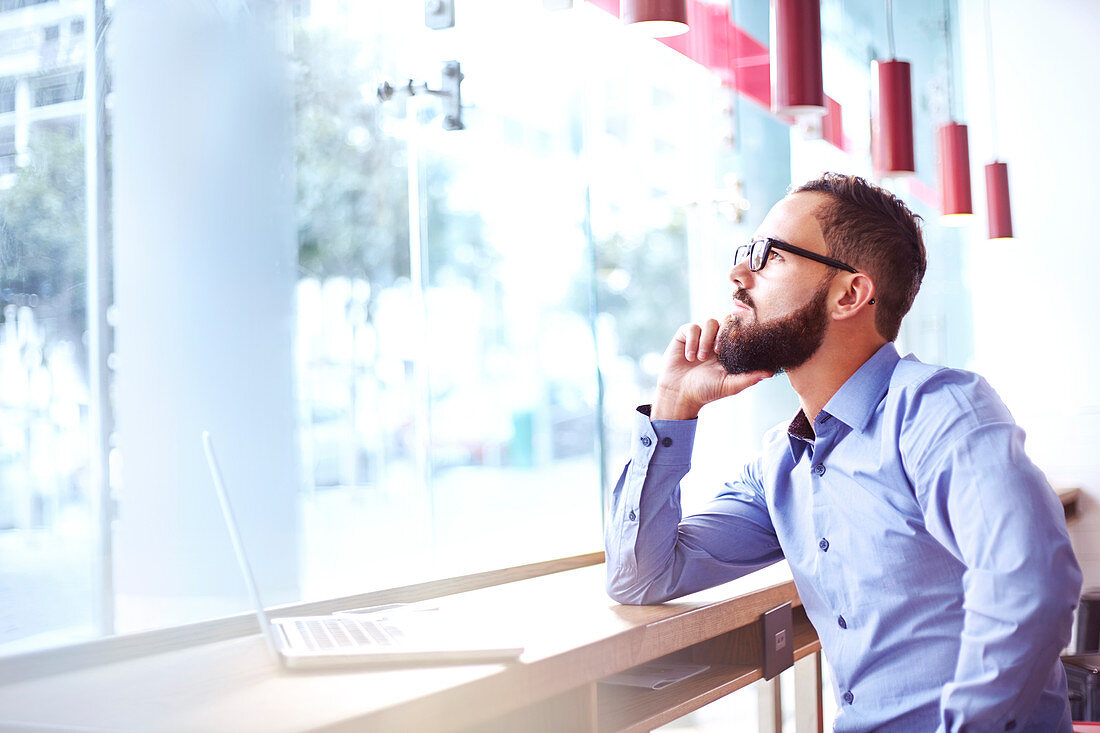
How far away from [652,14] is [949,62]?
4.37 meters

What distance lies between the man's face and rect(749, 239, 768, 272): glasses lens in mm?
15

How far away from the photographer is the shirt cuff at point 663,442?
1788mm

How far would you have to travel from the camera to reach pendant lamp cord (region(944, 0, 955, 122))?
571 cm

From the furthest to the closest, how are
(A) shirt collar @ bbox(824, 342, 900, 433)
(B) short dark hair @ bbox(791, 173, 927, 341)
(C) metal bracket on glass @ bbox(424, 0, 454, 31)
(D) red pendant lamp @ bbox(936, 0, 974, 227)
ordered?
(D) red pendant lamp @ bbox(936, 0, 974, 227), (C) metal bracket on glass @ bbox(424, 0, 454, 31), (B) short dark hair @ bbox(791, 173, 927, 341), (A) shirt collar @ bbox(824, 342, 900, 433)

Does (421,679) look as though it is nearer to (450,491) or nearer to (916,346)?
(450,491)

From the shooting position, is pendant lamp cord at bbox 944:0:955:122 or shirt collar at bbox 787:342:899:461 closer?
shirt collar at bbox 787:342:899:461

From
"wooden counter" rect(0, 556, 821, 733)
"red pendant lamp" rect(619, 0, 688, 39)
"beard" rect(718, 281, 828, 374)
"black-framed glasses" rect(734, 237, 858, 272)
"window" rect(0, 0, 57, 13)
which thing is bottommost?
"wooden counter" rect(0, 556, 821, 733)

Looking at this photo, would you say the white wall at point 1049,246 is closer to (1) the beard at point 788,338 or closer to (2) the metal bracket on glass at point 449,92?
(2) the metal bracket on glass at point 449,92

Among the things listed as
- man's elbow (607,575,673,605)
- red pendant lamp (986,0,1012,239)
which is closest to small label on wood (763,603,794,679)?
man's elbow (607,575,673,605)

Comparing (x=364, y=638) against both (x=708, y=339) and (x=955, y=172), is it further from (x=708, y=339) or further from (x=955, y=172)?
(x=955, y=172)

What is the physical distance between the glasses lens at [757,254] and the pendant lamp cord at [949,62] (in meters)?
4.48

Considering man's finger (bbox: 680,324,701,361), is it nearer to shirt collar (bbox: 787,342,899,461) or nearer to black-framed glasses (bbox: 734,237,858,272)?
black-framed glasses (bbox: 734,237,858,272)

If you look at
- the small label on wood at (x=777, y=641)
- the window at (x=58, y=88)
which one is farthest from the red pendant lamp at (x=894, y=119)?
the window at (x=58, y=88)

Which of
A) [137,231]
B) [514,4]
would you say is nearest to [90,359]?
[137,231]
